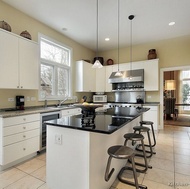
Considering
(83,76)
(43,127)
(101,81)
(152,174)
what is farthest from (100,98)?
(152,174)

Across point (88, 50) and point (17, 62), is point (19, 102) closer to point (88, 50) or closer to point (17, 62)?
point (17, 62)

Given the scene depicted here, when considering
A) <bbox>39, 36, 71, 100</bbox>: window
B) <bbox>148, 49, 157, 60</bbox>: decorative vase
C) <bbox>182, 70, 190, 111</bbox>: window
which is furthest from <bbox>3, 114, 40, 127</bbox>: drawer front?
<bbox>182, 70, 190, 111</bbox>: window

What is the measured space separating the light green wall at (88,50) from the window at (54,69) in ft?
0.77

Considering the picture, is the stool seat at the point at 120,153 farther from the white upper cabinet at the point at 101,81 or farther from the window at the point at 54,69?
the white upper cabinet at the point at 101,81

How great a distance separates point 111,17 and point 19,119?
3190mm

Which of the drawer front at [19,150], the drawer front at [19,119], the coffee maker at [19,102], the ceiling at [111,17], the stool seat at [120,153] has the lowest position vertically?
the drawer front at [19,150]

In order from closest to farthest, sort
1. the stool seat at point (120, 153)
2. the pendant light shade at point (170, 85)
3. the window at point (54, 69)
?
1. the stool seat at point (120, 153)
2. the window at point (54, 69)
3. the pendant light shade at point (170, 85)

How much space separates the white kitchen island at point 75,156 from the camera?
147 cm

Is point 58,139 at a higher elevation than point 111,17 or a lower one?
lower

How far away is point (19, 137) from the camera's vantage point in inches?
97.2

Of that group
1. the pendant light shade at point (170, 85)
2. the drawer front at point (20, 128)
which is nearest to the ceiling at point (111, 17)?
the drawer front at point (20, 128)

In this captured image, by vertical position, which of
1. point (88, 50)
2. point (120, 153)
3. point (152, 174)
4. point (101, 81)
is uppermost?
point (88, 50)

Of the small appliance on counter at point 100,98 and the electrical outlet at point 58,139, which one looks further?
the small appliance on counter at point 100,98

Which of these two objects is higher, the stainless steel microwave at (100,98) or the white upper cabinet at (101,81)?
the white upper cabinet at (101,81)
